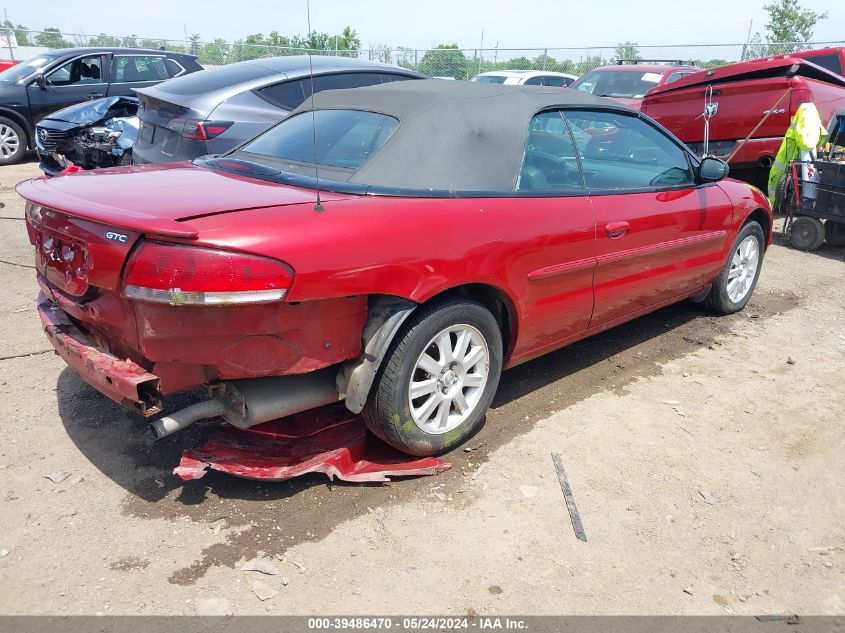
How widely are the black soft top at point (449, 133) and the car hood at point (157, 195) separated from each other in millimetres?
419

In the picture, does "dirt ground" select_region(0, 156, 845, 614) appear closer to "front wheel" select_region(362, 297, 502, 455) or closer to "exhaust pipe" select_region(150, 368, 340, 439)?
"front wheel" select_region(362, 297, 502, 455)

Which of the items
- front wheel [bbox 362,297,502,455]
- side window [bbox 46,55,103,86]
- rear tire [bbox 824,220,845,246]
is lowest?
rear tire [bbox 824,220,845,246]

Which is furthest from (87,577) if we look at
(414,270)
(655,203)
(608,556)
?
(655,203)

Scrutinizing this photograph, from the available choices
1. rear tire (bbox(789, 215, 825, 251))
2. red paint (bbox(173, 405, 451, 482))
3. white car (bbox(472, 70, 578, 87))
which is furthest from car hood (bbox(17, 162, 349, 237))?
white car (bbox(472, 70, 578, 87))

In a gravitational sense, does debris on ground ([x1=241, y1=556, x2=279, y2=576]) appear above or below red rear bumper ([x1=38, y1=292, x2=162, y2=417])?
below

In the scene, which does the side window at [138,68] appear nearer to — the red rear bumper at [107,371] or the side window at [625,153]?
the side window at [625,153]

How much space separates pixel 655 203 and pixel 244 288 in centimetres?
266

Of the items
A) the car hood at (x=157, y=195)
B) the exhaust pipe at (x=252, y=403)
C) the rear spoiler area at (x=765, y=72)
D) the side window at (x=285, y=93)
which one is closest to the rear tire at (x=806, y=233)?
the rear spoiler area at (x=765, y=72)

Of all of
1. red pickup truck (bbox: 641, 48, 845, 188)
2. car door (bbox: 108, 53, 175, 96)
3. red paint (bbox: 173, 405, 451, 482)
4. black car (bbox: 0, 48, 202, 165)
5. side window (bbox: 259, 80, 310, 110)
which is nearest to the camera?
red paint (bbox: 173, 405, 451, 482)

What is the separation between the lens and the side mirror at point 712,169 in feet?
14.6

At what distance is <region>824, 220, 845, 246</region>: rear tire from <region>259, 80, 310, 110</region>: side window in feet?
19.6

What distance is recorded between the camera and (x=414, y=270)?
9.39 feet

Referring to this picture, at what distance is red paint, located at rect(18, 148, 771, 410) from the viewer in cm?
251

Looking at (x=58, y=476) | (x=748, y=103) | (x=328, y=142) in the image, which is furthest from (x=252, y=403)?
(x=748, y=103)
